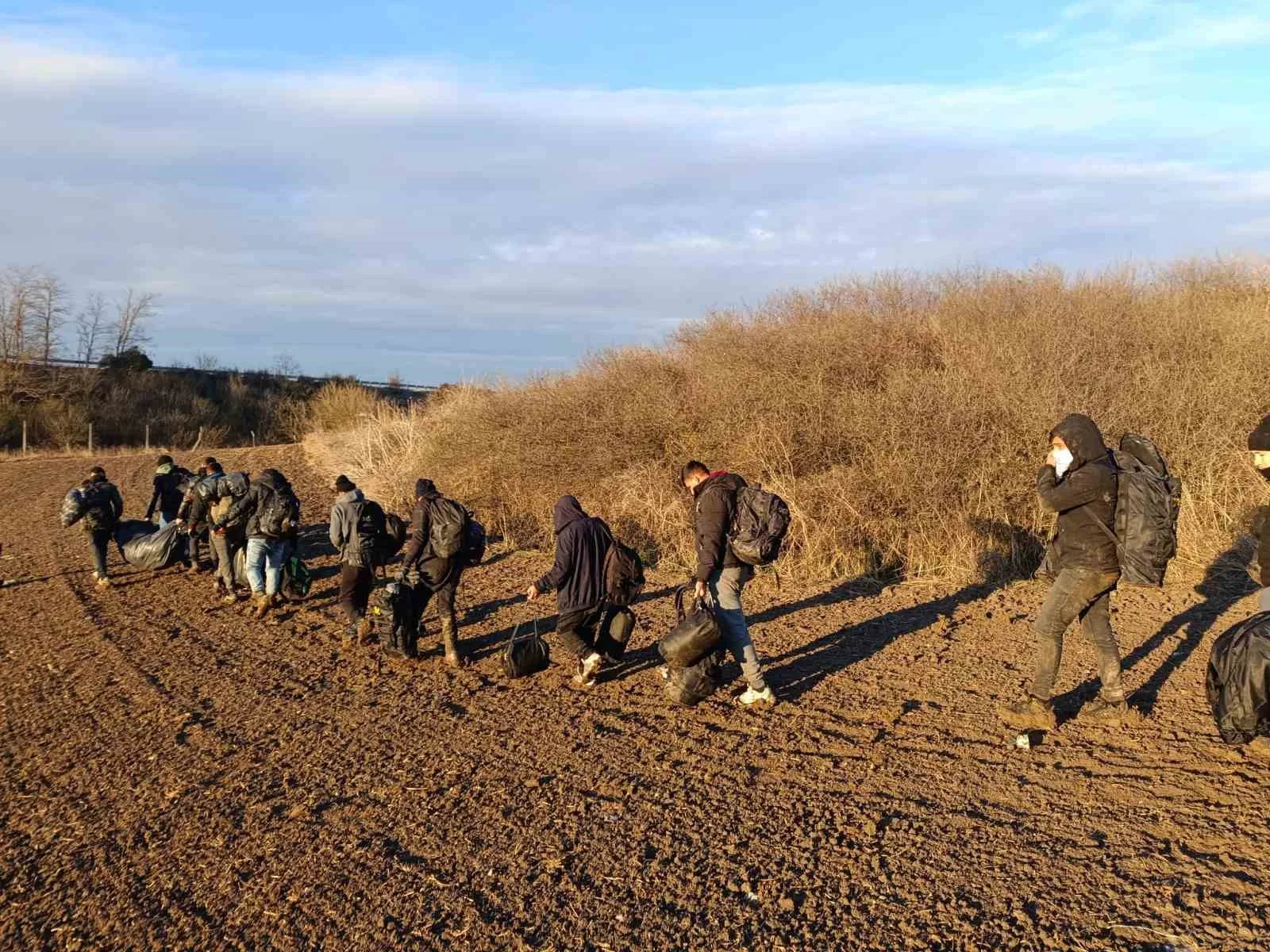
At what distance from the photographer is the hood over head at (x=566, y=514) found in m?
7.63

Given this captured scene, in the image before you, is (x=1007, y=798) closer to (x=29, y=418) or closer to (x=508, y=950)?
(x=508, y=950)

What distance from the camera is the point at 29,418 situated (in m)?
38.6

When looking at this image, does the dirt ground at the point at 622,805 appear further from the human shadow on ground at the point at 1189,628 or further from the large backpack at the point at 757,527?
the large backpack at the point at 757,527

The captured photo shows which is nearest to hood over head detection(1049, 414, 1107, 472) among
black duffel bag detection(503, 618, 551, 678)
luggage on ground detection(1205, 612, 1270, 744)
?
luggage on ground detection(1205, 612, 1270, 744)

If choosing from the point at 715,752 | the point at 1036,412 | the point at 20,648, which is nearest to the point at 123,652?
the point at 20,648

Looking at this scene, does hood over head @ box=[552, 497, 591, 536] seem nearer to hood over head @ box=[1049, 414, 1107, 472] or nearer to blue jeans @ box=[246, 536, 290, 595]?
hood over head @ box=[1049, 414, 1107, 472]

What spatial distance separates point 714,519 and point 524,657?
2.06m

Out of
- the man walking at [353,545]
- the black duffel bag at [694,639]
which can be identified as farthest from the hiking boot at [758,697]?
the man walking at [353,545]

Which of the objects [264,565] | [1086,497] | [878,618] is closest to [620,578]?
[1086,497]

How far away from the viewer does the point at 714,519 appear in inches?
263

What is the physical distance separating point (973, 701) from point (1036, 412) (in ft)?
20.4

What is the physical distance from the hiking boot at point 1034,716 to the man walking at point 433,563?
4486 millimetres

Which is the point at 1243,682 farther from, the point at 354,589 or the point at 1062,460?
the point at 354,589

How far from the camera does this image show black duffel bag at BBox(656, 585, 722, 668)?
674 centimetres
